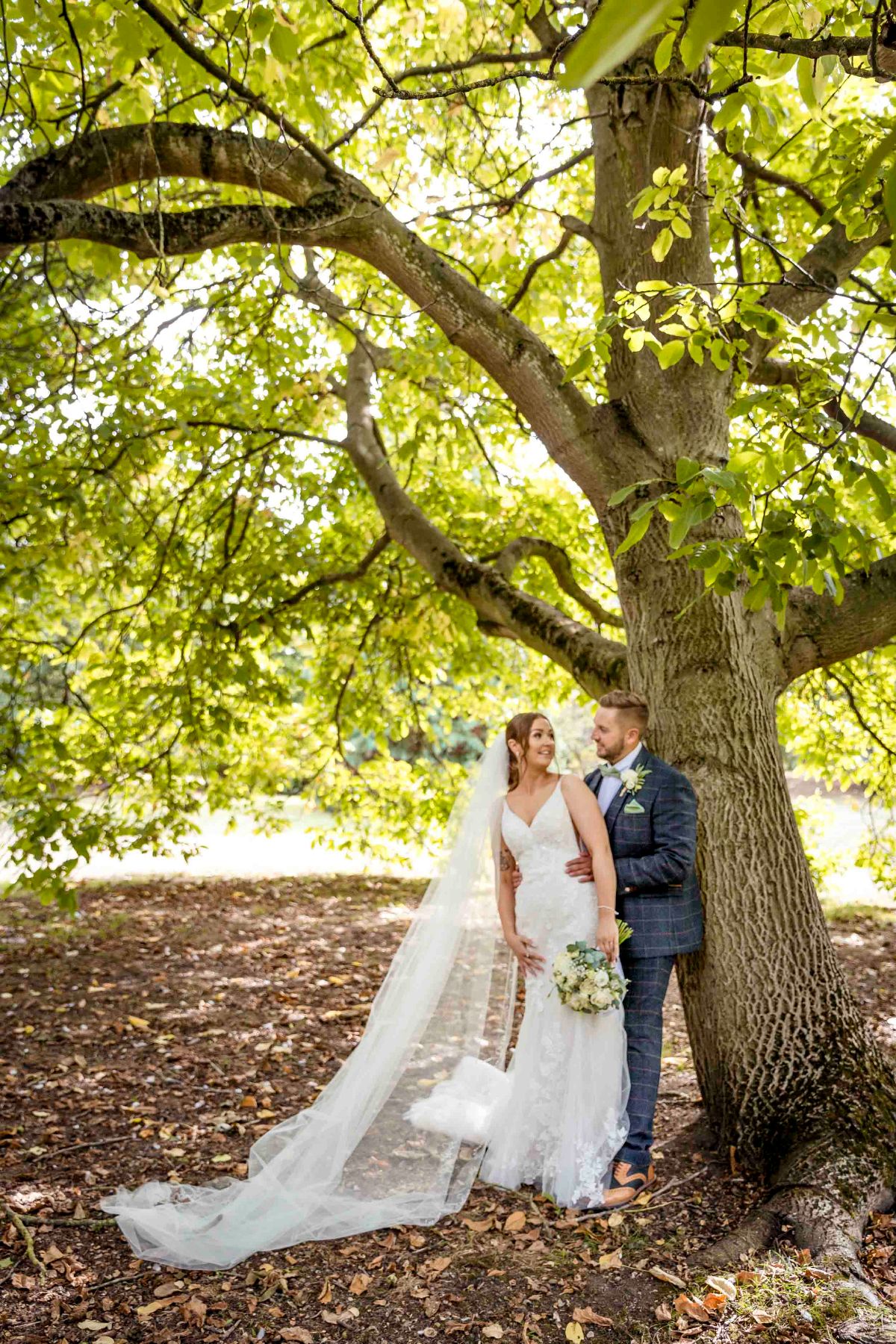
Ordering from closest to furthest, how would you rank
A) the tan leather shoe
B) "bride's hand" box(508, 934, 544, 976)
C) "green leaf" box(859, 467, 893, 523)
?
"green leaf" box(859, 467, 893, 523) < the tan leather shoe < "bride's hand" box(508, 934, 544, 976)

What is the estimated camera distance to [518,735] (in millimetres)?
5316

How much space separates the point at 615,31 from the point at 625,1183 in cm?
472

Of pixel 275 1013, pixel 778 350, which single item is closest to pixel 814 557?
A: pixel 778 350

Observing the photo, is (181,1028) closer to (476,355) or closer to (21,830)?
(21,830)

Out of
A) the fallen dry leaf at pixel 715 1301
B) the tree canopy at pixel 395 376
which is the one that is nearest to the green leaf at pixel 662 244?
the tree canopy at pixel 395 376

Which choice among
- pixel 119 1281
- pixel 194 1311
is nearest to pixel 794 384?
pixel 194 1311

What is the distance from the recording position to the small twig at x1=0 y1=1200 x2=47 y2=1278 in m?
3.99

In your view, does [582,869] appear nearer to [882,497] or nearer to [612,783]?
[612,783]

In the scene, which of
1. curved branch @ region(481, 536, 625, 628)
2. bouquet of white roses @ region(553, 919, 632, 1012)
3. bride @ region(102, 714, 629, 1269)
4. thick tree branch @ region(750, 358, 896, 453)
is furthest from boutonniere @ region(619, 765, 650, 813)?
curved branch @ region(481, 536, 625, 628)

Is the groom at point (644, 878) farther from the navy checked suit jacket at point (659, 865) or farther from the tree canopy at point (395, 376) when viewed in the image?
the tree canopy at point (395, 376)

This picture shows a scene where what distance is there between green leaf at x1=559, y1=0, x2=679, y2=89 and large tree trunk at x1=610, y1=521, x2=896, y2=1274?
3.71m

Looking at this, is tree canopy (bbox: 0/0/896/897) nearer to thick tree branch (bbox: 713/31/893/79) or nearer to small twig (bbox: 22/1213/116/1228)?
thick tree branch (bbox: 713/31/893/79)

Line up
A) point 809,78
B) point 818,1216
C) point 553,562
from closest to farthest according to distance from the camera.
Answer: point 809,78 → point 818,1216 → point 553,562

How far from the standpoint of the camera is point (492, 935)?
5.42 m
